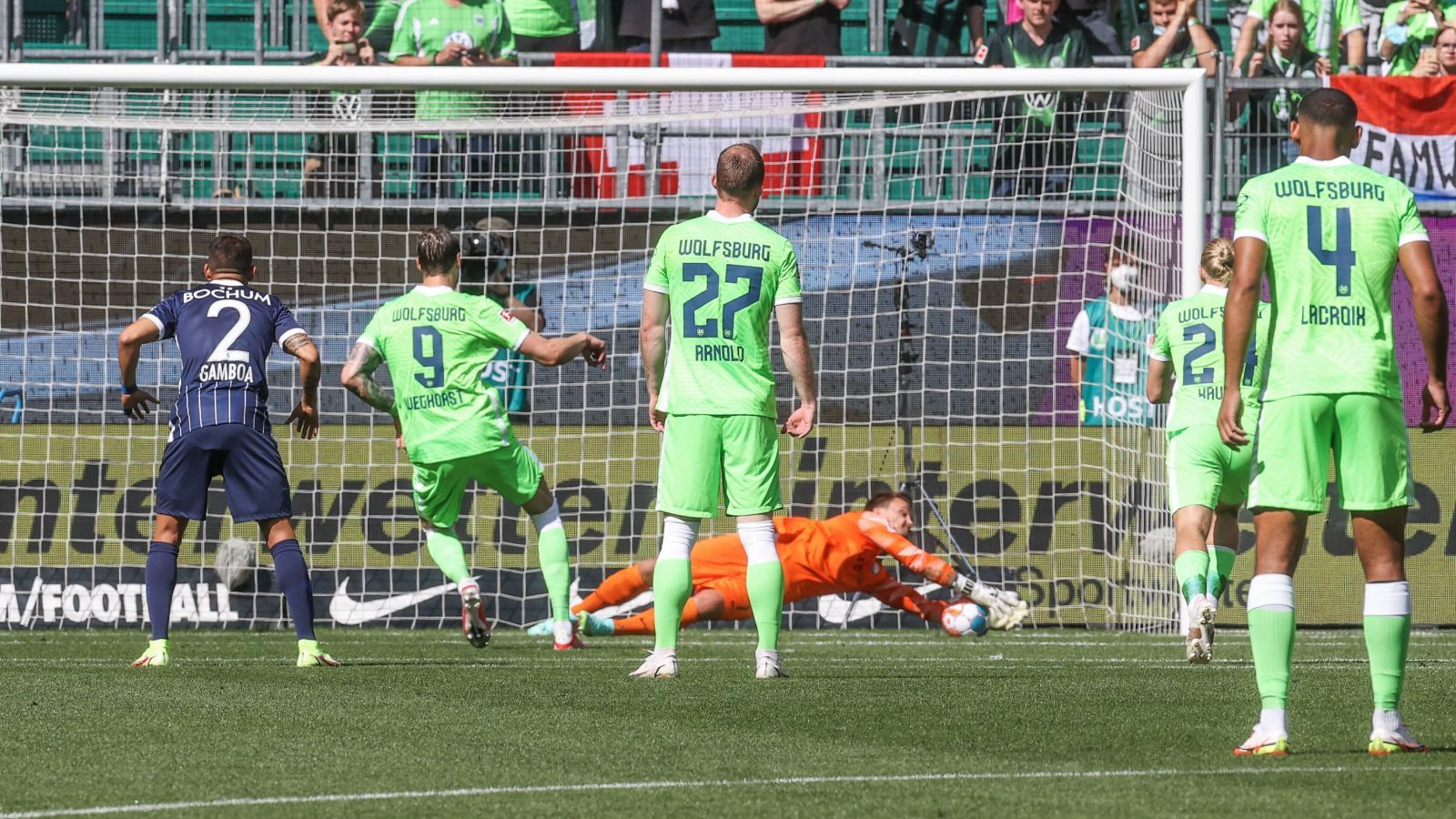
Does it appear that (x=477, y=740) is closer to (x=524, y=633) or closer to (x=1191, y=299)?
(x=1191, y=299)

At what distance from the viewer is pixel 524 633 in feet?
38.7

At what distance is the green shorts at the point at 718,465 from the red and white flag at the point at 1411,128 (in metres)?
7.46

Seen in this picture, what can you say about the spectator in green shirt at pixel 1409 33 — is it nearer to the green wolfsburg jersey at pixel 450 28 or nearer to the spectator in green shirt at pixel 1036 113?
the spectator in green shirt at pixel 1036 113

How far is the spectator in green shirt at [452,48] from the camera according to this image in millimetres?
13406

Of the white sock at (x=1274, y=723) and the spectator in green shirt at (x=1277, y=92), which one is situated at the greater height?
the spectator in green shirt at (x=1277, y=92)

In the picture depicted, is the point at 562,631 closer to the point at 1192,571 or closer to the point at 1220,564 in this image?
the point at 1192,571

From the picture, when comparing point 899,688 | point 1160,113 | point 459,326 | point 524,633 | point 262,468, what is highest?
point 1160,113

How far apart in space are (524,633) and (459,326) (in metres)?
2.97

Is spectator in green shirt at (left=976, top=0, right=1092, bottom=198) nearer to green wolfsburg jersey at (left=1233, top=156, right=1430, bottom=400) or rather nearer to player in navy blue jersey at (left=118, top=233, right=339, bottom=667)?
player in navy blue jersey at (left=118, top=233, right=339, bottom=667)

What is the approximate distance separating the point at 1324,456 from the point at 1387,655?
0.52 meters

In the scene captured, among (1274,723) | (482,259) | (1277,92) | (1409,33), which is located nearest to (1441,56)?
(1409,33)

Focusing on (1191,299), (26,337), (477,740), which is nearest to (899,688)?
(477,740)

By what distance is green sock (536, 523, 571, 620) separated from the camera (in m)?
9.73

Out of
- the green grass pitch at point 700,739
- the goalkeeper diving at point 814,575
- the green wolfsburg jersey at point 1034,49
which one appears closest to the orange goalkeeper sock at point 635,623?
the goalkeeper diving at point 814,575
